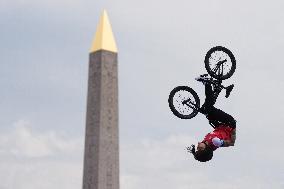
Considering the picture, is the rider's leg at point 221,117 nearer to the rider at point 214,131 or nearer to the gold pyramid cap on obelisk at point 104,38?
the rider at point 214,131

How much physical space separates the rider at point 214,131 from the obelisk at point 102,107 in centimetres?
5822

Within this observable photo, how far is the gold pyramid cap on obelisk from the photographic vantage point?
216 feet

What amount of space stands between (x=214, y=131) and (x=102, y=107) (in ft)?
192

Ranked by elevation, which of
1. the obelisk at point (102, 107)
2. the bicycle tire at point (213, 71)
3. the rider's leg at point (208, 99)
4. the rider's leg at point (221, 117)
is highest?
the obelisk at point (102, 107)

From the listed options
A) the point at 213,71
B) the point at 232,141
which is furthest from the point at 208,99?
the point at 232,141

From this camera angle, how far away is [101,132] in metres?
65.6

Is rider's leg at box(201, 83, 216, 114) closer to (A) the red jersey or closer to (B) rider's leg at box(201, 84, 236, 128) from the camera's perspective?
(B) rider's leg at box(201, 84, 236, 128)

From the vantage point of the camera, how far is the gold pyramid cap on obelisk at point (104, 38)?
6594 centimetres

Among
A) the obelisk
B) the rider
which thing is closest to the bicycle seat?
the rider

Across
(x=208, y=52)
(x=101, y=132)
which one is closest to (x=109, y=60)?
(x=101, y=132)

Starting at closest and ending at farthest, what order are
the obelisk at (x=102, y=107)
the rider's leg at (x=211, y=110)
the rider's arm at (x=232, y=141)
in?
1. the rider's arm at (x=232, y=141)
2. the rider's leg at (x=211, y=110)
3. the obelisk at (x=102, y=107)

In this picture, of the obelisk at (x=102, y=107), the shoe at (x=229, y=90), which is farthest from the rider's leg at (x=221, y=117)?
the obelisk at (x=102, y=107)

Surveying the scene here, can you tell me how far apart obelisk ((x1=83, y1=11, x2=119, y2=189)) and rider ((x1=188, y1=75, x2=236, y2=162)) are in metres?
58.2

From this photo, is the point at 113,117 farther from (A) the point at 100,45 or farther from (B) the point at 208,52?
(B) the point at 208,52
